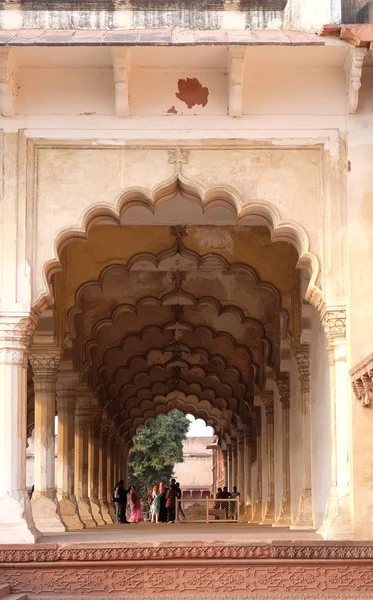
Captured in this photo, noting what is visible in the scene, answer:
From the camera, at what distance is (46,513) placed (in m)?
14.0

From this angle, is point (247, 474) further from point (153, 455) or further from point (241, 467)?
point (153, 455)

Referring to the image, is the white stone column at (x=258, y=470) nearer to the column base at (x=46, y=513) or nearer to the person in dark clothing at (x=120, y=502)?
the person in dark clothing at (x=120, y=502)

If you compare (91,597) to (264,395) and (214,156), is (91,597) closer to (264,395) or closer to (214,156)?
(214,156)

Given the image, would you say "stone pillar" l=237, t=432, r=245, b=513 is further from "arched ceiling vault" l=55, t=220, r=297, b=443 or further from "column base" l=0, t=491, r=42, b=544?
"column base" l=0, t=491, r=42, b=544

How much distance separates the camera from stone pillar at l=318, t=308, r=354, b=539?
9.75 m

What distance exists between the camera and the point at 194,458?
56.4m

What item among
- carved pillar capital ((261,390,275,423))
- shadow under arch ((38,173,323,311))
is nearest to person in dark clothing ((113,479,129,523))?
carved pillar capital ((261,390,275,423))

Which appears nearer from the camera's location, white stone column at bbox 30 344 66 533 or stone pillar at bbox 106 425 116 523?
white stone column at bbox 30 344 66 533

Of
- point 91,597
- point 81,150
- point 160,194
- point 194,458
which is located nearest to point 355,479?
point 91,597

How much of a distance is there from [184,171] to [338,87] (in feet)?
5.10

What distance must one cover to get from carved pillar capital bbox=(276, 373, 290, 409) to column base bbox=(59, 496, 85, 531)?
334cm

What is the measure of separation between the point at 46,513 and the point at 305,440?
3.24 m

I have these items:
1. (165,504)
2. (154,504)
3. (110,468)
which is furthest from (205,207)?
(110,468)

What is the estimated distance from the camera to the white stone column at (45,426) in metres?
14.2
